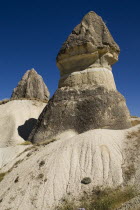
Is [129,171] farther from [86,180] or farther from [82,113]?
[82,113]

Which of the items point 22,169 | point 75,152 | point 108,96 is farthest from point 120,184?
point 108,96

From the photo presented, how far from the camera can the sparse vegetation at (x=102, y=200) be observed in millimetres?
8930

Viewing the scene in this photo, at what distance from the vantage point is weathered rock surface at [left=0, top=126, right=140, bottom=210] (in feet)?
33.8

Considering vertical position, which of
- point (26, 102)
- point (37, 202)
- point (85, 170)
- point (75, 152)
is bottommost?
point (37, 202)

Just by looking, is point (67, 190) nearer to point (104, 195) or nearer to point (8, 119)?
point (104, 195)

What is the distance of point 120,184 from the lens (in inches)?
399

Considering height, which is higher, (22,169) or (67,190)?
(22,169)

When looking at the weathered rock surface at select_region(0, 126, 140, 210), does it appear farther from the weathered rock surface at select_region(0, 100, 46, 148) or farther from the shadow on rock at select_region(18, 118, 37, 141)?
the shadow on rock at select_region(18, 118, 37, 141)

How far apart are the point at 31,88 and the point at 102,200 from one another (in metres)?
24.1

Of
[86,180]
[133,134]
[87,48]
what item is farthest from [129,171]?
[87,48]

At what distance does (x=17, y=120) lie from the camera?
24953 millimetres

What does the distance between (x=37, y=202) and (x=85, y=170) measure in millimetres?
2335

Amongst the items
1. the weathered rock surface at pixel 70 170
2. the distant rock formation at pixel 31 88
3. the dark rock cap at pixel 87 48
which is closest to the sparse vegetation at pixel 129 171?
the weathered rock surface at pixel 70 170

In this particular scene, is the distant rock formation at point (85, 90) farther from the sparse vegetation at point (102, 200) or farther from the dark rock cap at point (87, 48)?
the sparse vegetation at point (102, 200)
